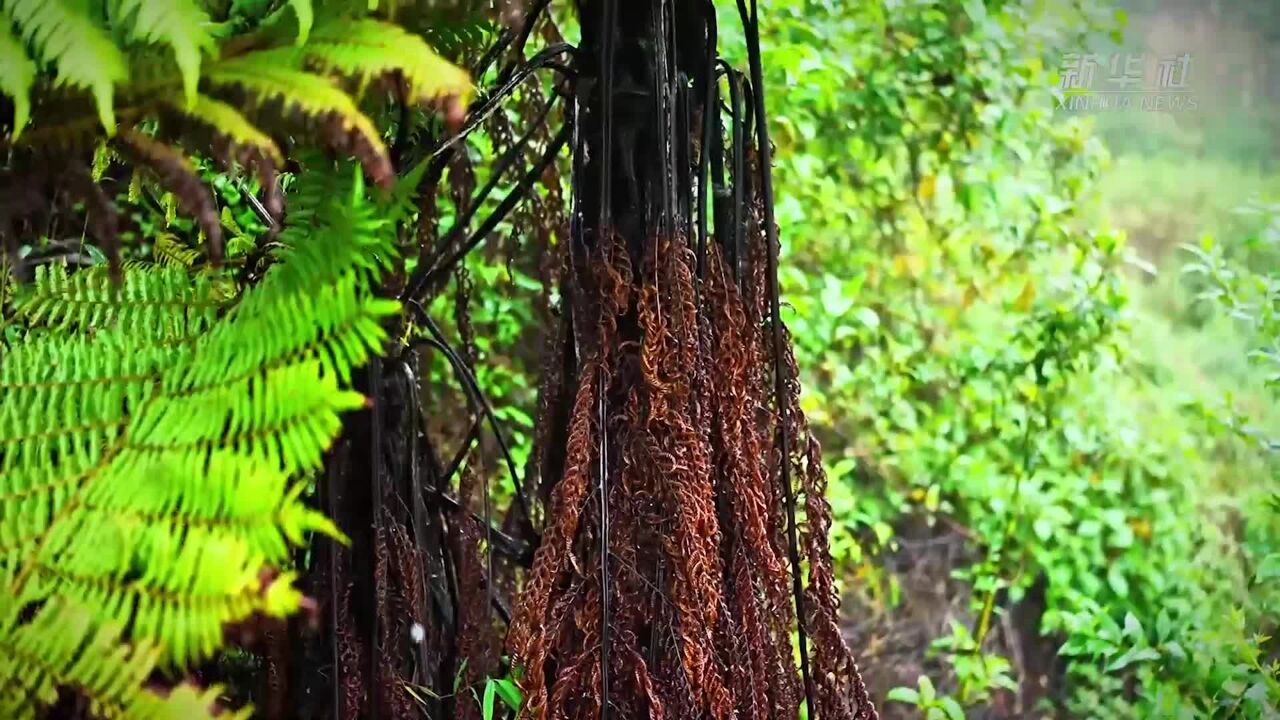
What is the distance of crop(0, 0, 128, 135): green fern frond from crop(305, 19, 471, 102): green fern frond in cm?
7

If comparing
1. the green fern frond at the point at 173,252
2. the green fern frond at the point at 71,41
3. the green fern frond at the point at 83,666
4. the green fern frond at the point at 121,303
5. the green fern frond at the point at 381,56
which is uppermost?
the green fern frond at the point at 381,56

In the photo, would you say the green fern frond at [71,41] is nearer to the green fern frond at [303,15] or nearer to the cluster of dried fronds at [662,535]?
the green fern frond at [303,15]

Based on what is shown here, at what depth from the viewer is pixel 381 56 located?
33cm

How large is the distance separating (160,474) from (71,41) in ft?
0.49

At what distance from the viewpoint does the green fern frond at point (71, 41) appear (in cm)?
30

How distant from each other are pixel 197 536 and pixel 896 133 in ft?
5.93

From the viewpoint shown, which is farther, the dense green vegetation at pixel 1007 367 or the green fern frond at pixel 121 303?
the dense green vegetation at pixel 1007 367

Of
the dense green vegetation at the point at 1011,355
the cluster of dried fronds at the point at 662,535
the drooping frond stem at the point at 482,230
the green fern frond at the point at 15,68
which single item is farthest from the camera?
the dense green vegetation at the point at 1011,355

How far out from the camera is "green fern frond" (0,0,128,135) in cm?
30

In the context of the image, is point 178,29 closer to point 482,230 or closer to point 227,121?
point 227,121

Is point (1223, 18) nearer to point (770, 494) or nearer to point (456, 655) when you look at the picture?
point (770, 494)

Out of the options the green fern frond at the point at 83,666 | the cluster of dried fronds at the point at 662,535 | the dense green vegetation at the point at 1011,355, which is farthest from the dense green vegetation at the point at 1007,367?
the green fern frond at the point at 83,666

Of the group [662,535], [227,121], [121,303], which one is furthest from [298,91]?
[662,535]

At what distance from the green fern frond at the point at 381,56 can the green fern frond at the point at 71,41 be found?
66 millimetres
